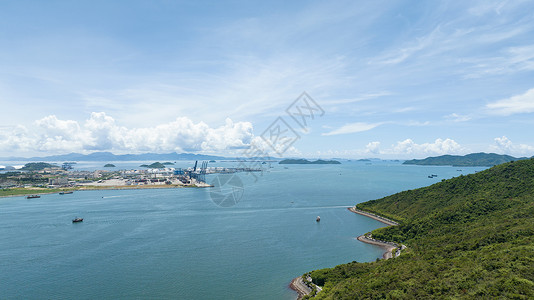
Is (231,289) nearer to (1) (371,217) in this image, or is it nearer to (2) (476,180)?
(1) (371,217)

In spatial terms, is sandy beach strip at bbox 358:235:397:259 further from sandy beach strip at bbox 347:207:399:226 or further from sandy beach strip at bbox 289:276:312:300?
sandy beach strip at bbox 289:276:312:300

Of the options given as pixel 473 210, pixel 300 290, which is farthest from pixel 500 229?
pixel 300 290

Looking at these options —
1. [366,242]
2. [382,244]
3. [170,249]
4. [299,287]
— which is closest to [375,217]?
[366,242]

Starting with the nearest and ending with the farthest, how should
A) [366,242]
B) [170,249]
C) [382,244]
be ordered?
[170,249], [382,244], [366,242]

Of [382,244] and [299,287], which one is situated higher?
[382,244]

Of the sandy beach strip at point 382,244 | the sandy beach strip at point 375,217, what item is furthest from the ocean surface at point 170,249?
the sandy beach strip at point 375,217

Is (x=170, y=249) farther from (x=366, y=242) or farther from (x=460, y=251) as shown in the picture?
(x=460, y=251)

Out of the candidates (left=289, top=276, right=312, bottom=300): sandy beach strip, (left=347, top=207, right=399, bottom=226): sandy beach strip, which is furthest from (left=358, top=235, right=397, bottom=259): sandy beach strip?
(left=289, top=276, right=312, bottom=300): sandy beach strip

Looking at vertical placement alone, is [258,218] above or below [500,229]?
below
